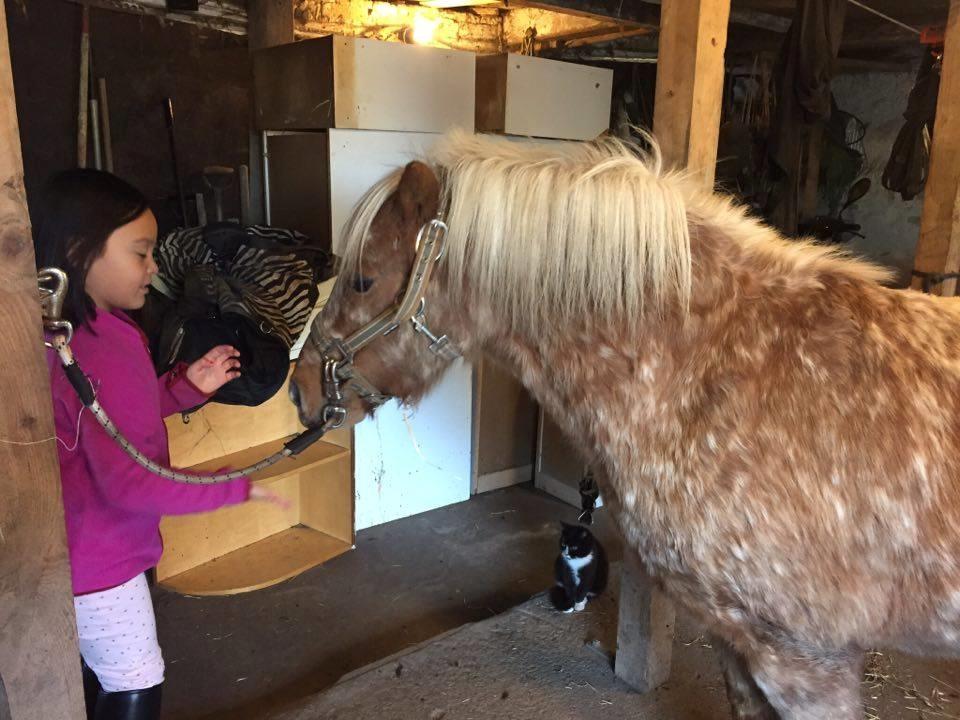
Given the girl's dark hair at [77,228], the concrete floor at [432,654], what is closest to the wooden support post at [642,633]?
the concrete floor at [432,654]

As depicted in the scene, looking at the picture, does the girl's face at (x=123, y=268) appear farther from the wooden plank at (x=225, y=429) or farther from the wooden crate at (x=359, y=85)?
the wooden crate at (x=359, y=85)

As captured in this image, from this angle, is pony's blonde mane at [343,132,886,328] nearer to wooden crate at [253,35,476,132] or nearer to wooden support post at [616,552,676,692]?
wooden support post at [616,552,676,692]

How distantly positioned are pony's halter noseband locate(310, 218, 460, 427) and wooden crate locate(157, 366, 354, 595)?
122 centimetres

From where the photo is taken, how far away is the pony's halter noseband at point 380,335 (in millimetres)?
1249

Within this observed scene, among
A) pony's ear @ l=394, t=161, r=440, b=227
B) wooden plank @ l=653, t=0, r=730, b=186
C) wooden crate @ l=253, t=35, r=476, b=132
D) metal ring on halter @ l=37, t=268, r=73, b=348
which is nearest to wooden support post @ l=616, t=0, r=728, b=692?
wooden plank @ l=653, t=0, r=730, b=186

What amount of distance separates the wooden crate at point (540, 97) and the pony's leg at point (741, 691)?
2171mm

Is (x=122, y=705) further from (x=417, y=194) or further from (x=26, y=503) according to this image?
(x=417, y=194)

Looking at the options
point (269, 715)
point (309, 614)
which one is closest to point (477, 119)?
point (309, 614)

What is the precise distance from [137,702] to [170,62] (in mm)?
2293

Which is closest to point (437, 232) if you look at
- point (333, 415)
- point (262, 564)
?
point (333, 415)

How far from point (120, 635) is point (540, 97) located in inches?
102

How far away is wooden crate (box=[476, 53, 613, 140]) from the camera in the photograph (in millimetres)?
2883

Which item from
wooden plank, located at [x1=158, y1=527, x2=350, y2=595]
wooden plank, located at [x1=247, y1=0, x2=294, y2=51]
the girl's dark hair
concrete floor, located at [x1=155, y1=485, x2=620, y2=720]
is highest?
wooden plank, located at [x1=247, y1=0, x2=294, y2=51]

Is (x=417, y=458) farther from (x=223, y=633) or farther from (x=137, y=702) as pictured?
(x=137, y=702)
